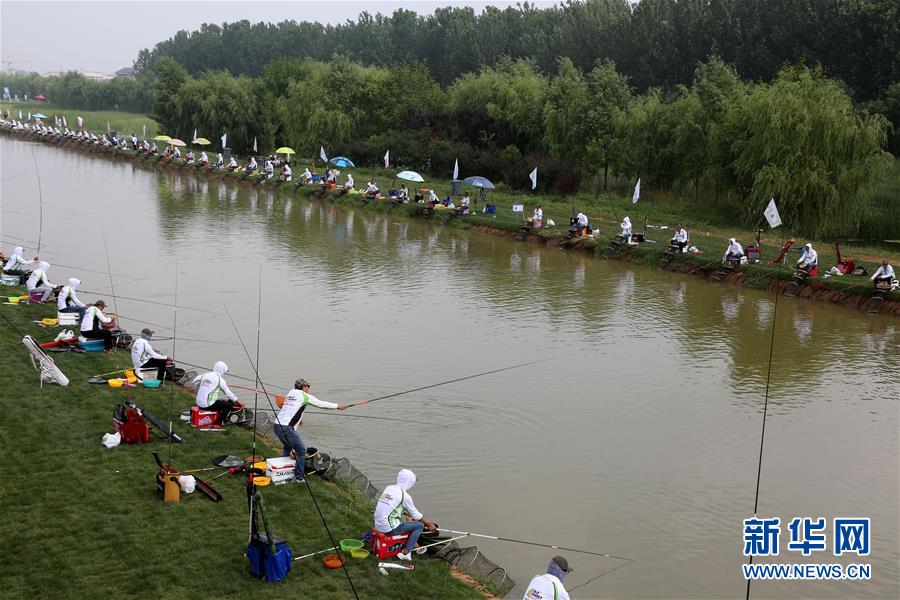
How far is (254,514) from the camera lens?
9203 mm

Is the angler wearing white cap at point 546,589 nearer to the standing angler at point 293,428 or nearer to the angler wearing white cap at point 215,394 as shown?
the standing angler at point 293,428

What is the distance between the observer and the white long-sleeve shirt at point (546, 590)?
24.7 feet

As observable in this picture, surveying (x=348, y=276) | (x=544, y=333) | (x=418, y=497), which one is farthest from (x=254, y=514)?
(x=348, y=276)

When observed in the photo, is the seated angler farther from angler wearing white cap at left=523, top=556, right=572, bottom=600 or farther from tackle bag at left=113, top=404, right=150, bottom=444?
angler wearing white cap at left=523, top=556, right=572, bottom=600

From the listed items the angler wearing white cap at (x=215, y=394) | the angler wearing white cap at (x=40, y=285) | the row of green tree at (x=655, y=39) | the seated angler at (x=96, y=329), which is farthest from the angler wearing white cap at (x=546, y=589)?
the row of green tree at (x=655, y=39)

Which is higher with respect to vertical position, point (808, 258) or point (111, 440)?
point (808, 258)

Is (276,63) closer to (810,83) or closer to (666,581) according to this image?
(810,83)

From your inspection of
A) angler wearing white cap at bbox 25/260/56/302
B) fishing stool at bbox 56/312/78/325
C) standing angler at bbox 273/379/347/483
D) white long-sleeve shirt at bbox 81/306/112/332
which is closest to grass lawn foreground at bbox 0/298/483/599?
standing angler at bbox 273/379/347/483

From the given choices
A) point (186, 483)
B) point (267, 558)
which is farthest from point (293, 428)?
point (267, 558)

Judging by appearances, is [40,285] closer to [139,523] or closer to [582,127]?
[139,523]

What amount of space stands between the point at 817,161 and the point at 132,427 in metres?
26.3

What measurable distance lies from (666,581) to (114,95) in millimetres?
123894

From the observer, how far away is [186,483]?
1059 cm

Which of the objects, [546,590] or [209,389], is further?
[209,389]
